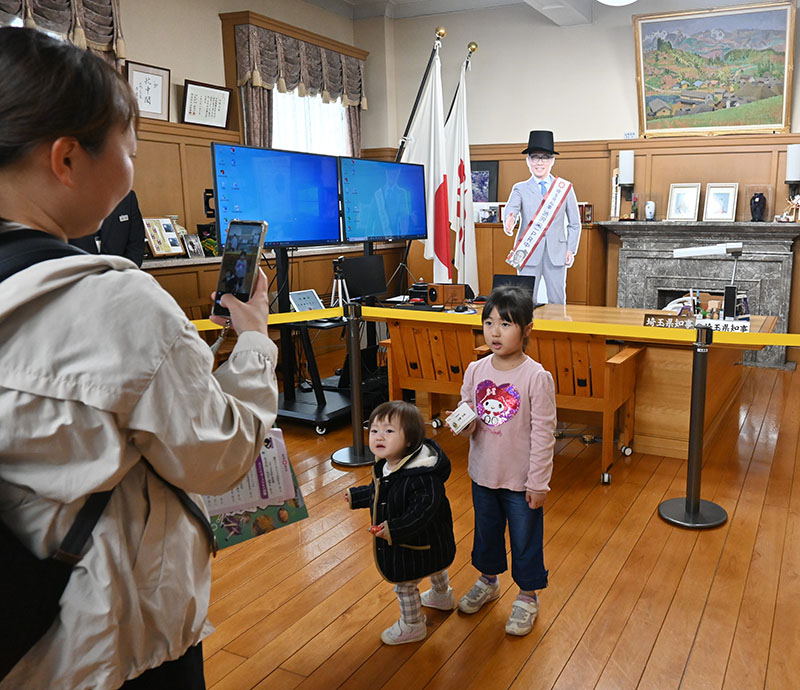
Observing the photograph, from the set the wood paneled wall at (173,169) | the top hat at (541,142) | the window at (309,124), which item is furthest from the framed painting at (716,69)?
the wood paneled wall at (173,169)

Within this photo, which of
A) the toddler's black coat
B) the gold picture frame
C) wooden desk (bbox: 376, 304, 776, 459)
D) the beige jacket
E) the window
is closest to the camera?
the beige jacket

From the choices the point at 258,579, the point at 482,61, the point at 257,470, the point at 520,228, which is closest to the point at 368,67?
the point at 482,61

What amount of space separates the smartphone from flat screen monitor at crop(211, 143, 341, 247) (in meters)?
2.40

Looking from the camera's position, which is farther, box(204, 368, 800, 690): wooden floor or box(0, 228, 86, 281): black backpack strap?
box(204, 368, 800, 690): wooden floor

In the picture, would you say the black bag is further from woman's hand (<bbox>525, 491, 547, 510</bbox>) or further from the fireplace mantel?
the fireplace mantel

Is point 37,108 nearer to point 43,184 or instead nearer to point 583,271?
point 43,184

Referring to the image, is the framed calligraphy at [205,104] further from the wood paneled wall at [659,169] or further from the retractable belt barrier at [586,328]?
the retractable belt barrier at [586,328]

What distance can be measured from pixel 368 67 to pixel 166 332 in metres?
7.54

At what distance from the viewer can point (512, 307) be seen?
216 centimetres

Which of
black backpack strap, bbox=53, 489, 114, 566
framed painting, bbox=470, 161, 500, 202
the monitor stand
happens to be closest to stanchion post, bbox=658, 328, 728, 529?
the monitor stand

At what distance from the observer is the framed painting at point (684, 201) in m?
6.38

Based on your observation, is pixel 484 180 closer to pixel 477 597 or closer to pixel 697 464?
pixel 697 464

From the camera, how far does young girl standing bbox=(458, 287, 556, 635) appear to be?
6.99ft

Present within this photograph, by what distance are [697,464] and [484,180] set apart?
16.5ft
